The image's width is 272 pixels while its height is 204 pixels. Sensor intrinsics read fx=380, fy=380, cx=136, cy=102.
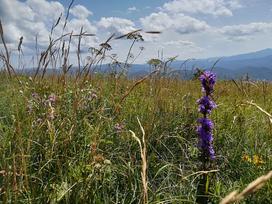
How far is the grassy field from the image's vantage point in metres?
2.19

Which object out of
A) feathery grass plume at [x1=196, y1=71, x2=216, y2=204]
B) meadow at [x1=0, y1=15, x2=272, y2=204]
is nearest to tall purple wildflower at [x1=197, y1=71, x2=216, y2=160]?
feathery grass plume at [x1=196, y1=71, x2=216, y2=204]

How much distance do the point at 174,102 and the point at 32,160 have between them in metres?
2.49

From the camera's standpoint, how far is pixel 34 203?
204 cm

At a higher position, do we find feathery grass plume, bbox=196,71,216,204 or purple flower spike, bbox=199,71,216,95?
purple flower spike, bbox=199,71,216,95

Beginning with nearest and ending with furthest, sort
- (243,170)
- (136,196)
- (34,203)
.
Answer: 1. (34,203)
2. (136,196)
3. (243,170)

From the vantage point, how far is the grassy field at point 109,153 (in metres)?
2.19

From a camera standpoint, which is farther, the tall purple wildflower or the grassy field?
the tall purple wildflower

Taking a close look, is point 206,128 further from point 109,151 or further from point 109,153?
point 109,151

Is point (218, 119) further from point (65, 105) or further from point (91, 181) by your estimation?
point (91, 181)

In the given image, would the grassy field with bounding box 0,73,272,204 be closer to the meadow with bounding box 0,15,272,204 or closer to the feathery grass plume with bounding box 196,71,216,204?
the meadow with bounding box 0,15,272,204

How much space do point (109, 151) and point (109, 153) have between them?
0.73 ft

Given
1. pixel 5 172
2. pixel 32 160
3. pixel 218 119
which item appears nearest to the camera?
pixel 5 172

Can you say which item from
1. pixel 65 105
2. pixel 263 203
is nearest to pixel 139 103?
pixel 65 105

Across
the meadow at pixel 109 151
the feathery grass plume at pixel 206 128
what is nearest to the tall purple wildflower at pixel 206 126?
the feathery grass plume at pixel 206 128
